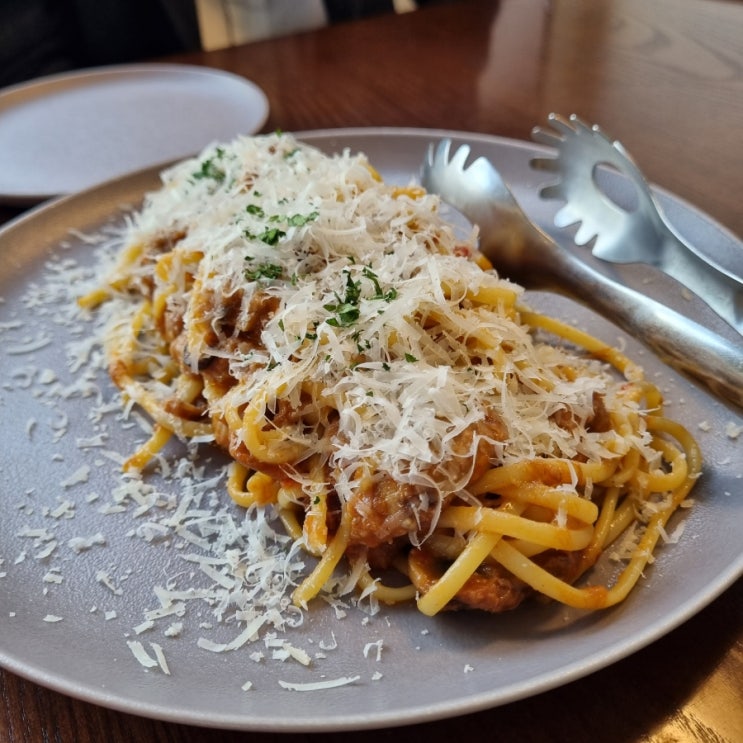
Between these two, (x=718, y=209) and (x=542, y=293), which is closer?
(x=542, y=293)

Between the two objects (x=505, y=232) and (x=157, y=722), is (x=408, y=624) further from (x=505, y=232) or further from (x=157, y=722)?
(x=505, y=232)

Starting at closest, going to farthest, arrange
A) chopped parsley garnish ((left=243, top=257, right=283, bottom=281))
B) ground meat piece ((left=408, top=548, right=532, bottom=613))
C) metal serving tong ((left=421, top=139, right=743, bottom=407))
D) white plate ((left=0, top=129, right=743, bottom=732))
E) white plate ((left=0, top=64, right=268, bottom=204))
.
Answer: white plate ((left=0, top=129, right=743, bottom=732)) < ground meat piece ((left=408, top=548, right=532, bottom=613)) < metal serving tong ((left=421, top=139, right=743, bottom=407)) < chopped parsley garnish ((left=243, top=257, right=283, bottom=281)) < white plate ((left=0, top=64, right=268, bottom=204))

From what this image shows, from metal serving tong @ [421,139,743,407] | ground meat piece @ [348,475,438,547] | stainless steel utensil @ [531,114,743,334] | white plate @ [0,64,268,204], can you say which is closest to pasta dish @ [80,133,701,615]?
ground meat piece @ [348,475,438,547]

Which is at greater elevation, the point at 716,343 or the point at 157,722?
the point at 716,343

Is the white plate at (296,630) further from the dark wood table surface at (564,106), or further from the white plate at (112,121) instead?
the white plate at (112,121)

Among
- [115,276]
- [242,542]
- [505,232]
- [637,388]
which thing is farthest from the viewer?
[115,276]

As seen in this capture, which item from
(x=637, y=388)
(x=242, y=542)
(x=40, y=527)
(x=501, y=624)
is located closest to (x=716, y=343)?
(x=637, y=388)

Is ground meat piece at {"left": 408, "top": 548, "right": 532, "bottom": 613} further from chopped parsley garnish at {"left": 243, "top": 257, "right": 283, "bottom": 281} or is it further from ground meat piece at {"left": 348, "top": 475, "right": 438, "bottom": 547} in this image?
chopped parsley garnish at {"left": 243, "top": 257, "right": 283, "bottom": 281}
